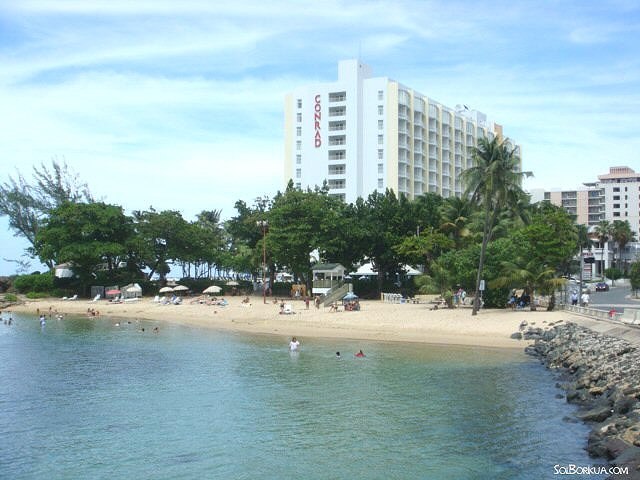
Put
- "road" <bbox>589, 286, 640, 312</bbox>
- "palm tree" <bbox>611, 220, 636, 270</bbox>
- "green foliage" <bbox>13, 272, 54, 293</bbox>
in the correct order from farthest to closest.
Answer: "palm tree" <bbox>611, 220, 636, 270</bbox> < "green foliage" <bbox>13, 272, 54, 293</bbox> < "road" <bbox>589, 286, 640, 312</bbox>

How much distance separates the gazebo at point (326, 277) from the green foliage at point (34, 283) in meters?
37.7

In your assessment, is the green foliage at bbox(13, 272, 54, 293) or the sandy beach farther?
the green foliage at bbox(13, 272, 54, 293)

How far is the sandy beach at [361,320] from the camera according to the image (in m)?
44.2

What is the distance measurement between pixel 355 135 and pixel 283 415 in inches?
3473

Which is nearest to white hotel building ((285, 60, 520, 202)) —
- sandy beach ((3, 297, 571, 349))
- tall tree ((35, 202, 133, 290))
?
tall tree ((35, 202, 133, 290))

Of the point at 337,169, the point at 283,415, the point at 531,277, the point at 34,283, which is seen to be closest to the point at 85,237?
the point at 34,283

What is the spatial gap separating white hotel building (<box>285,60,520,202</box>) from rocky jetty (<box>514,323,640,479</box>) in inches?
2698

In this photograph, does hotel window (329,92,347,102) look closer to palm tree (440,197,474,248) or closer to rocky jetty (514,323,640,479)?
palm tree (440,197,474,248)

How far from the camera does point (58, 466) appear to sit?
1869cm

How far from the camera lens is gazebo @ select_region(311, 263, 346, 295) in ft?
220

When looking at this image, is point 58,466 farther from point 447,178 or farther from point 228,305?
point 447,178

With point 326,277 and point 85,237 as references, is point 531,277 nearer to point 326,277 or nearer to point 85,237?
point 326,277

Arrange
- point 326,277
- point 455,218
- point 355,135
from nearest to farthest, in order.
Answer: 1. point 455,218
2. point 326,277
3. point 355,135

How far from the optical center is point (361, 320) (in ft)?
170
